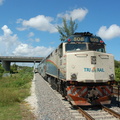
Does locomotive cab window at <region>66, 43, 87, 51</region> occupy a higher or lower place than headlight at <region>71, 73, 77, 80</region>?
higher

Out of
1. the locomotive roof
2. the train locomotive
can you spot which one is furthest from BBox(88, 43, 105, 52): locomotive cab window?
the train locomotive

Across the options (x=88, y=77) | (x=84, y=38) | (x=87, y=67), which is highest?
(x=84, y=38)

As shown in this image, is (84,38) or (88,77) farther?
(84,38)

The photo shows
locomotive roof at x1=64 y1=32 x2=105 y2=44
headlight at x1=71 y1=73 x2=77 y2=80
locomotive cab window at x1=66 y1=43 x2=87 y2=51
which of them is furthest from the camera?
locomotive roof at x1=64 y1=32 x2=105 y2=44

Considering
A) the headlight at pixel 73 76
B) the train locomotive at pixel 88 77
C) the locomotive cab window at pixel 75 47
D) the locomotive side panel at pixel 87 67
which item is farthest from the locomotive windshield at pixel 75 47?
the headlight at pixel 73 76

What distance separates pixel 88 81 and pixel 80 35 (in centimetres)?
278

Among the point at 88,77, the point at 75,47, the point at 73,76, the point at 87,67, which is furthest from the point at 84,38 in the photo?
the point at 73,76

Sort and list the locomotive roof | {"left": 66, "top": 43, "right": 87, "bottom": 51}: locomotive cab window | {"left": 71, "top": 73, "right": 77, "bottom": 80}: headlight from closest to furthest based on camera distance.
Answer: {"left": 71, "top": 73, "right": 77, "bottom": 80}: headlight
{"left": 66, "top": 43, "right": 87, "bottom": 51}: locomotive cab window
the locomotive roof

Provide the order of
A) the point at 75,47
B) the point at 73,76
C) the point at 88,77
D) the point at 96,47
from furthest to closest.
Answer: the point at 96,47
the point at 75,47
the point at 88,77
the point at 73,76

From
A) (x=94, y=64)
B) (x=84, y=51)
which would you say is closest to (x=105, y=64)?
(x=94, y=64)

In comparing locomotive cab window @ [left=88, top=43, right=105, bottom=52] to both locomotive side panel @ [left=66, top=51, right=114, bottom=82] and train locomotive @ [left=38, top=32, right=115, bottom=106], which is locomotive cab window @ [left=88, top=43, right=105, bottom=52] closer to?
train locomotive @ [left=38, top=32, right=115, bottom=106]

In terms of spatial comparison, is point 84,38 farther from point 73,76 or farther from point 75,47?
point 73,76

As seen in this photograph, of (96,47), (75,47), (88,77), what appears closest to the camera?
(88,77)

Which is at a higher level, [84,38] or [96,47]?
[84,38]
